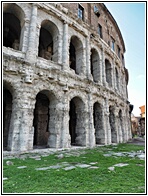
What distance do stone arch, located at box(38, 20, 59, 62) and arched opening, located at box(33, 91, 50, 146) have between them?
12.2ft

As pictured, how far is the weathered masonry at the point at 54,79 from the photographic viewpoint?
7.82 meters

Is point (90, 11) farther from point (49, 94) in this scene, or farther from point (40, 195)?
point (40, 195)

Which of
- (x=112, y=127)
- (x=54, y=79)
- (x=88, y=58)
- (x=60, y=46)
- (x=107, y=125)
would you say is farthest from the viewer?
(x=112, y=127)

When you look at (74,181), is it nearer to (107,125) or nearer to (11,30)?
(107,125)

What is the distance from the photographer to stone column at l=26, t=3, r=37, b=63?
8.62 metres

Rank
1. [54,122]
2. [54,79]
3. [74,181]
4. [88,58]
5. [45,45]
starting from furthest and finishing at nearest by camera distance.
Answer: [45,45]
[88,58]
[54,79]
[54,122]
[74,181]

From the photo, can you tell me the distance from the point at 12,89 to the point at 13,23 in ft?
22.0

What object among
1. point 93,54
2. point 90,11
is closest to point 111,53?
point 93,54

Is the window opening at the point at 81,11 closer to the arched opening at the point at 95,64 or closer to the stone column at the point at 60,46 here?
the arched opening at the point at 95,64

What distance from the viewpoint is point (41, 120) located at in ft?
41.2

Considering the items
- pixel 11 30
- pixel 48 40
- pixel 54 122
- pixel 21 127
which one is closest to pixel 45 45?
pixel 48 40

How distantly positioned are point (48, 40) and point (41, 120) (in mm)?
7015

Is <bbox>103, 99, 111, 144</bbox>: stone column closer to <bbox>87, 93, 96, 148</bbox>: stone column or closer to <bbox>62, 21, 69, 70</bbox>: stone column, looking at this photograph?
<bbox>87, 93, 96, 148</bbox>: stone column

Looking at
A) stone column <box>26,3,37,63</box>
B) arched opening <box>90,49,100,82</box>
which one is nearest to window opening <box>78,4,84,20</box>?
arched opening <box>90,49,100,82</box>
